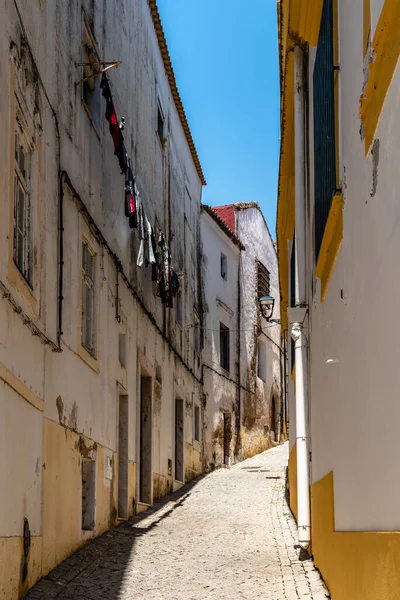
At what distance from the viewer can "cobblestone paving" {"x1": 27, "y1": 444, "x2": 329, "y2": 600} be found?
24.1 feet

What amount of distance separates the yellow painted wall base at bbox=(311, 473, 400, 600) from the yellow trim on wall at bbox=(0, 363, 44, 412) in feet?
7.79

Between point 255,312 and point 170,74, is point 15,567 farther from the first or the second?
point 255,312

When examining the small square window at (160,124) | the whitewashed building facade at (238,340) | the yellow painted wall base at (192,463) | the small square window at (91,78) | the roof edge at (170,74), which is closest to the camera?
the small square window at (91,78)

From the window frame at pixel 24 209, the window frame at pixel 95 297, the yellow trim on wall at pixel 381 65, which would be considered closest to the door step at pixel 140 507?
the window frame at pixel 95 297

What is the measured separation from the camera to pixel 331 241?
5.81 metres

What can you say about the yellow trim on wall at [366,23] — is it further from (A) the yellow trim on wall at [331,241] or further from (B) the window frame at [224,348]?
(B) the window frame at [224,348]

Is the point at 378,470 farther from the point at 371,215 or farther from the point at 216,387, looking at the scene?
the point at 216,387

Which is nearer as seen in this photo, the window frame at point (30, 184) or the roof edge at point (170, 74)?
the window frame at point (30, 184)

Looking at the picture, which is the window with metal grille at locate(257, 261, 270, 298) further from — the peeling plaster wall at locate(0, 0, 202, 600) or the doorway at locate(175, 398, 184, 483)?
the peeling plaster wall at locate(0, 0, 202, 600)

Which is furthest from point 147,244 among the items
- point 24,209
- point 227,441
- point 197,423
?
point 227,441

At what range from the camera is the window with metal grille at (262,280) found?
31.5 meters

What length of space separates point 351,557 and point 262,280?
27246 mm

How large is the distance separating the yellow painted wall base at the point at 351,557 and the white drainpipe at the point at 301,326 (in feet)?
1.07

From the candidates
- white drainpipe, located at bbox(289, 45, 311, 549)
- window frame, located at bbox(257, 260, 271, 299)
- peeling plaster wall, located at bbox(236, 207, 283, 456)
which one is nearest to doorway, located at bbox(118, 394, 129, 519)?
white drainpipe, located at bbox(289, 45, 311, 549)
